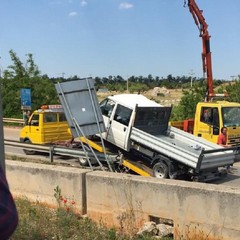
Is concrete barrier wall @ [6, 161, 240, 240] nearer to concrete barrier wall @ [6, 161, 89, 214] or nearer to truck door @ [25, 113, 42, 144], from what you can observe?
concrete barrier wall @ [6, 161, 89, 214]

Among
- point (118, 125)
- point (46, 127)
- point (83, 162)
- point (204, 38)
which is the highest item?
point (204, 38)

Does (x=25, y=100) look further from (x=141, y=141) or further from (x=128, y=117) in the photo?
(x=141, y=141)

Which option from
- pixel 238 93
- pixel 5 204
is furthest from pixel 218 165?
pixel 238 93

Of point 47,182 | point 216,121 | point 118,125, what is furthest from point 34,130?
point 47,182

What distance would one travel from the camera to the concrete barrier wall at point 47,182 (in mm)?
7376

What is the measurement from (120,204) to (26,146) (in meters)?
9.11

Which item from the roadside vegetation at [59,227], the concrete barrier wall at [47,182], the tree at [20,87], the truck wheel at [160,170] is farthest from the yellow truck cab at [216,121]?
the tree at [20,87]

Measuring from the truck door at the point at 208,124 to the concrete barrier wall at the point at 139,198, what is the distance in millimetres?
8797

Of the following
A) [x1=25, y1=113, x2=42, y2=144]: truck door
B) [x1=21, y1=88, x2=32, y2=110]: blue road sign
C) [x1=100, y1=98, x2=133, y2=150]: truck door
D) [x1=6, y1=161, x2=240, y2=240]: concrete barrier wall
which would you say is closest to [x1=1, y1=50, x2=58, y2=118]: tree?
[x1=21, y1=88, x2=32, y2=110]: blue road sign

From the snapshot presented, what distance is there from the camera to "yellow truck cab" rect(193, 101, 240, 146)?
15.3 meters

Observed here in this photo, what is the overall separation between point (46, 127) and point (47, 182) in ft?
31.9

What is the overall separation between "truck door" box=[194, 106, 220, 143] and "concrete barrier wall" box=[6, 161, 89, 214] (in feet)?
28.4

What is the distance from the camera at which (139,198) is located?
6680mm

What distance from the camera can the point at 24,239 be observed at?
5.82 metres
